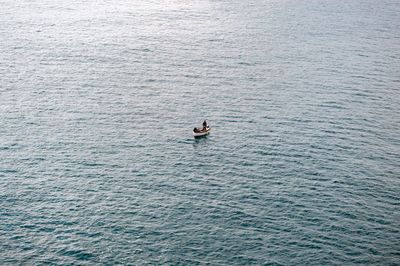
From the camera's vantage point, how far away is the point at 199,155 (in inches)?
4993

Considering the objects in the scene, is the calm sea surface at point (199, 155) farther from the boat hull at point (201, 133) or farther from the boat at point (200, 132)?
the boat at point (200, 132)

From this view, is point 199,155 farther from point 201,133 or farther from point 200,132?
point 200,132

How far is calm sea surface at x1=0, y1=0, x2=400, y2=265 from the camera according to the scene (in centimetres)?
9812

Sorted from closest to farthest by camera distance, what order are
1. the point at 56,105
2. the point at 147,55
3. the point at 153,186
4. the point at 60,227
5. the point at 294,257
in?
the point at 294,257 < the point at 60,227 < the point at 153,186 < the point at 56,105 < the point at 147,55

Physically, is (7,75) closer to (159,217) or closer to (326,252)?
(159,217)

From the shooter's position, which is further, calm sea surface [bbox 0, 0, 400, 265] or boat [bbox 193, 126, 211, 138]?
boat [bbox 193, 126, 211, 138]

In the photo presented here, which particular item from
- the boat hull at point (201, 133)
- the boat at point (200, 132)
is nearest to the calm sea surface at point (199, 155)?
the boat hull at point (201, 133)

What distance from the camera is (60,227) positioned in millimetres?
101062

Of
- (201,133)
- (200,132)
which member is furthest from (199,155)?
(200,132)

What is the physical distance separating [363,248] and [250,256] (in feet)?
68.1

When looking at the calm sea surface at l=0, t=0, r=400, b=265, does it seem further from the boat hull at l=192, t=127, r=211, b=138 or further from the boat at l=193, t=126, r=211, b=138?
the boat at l=193, t=126, r=211, b=138

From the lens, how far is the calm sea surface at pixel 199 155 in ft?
322

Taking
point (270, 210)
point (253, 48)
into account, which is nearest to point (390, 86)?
point (253, 48)

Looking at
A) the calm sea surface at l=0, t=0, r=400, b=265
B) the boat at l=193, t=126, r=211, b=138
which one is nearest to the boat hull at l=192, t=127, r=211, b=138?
the boat at l=193, t=126, r=211, b=138
